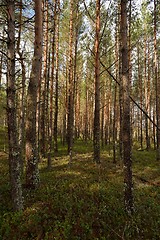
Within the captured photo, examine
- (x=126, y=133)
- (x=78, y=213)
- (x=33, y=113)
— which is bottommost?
(x=78, y=213)

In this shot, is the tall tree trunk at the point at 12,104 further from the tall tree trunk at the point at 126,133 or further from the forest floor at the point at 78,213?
the tall tree trunk at the point at 126,133

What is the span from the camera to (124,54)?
5.46 m

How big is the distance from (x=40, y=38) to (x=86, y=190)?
5.88 meters

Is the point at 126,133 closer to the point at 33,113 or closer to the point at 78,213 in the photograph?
the point at 78,213

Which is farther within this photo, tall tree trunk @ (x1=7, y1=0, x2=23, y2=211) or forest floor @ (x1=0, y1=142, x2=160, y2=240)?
tall tree trunk @ (x1=7, y1=0, x2=23, y2=211)

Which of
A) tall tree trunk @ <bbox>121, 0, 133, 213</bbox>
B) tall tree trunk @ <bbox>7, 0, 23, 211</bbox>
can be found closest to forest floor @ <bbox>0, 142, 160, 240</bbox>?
tall tree trunk @ <bbox>121, 0, 133, 213</bbox>

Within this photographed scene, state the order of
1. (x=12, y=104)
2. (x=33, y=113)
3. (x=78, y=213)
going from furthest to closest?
(x=33, y=113), (x=78, y=213), (x=12, y=104)

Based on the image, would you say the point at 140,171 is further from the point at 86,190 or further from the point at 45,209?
the point at 45,209

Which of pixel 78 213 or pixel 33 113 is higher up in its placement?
pixel 33 113

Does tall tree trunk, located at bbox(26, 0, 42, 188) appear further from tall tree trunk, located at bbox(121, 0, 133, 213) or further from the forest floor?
tall tree trunk, located at bbox(121, 0, 133, 213)

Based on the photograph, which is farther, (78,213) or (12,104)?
(78,213)

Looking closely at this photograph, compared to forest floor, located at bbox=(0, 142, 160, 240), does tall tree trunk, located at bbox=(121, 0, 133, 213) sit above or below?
above

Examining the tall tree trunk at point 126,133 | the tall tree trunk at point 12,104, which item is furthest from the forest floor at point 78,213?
the tall tree trunk at point 12,104

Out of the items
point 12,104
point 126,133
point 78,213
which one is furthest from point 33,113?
point 78,213
